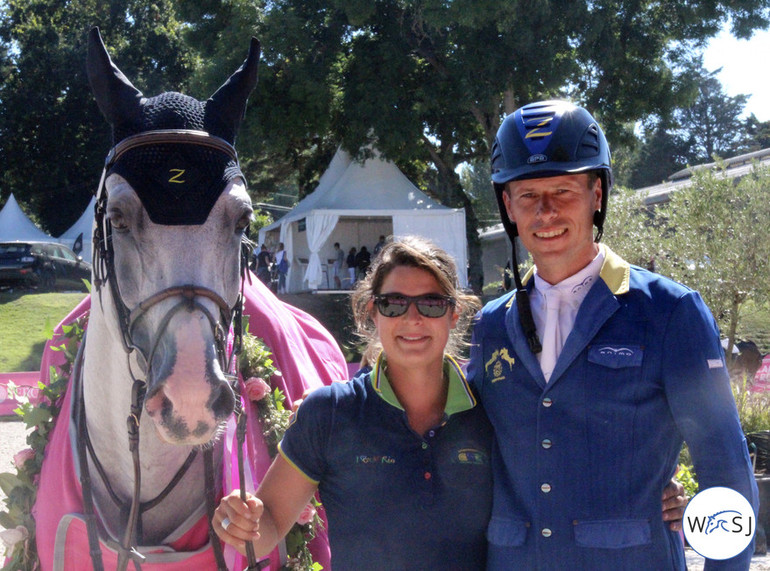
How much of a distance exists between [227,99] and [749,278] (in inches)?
296

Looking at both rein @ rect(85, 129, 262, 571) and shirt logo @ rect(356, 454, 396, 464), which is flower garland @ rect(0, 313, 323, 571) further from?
shirt logo @ rect(356, 454, 396, 464)

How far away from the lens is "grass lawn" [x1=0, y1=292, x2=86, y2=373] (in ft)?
46.1

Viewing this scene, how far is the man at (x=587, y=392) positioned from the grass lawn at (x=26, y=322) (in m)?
11.4

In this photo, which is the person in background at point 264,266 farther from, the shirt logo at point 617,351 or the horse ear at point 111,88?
the shirt logo at point 617,351

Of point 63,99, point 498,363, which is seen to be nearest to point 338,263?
point 63,99

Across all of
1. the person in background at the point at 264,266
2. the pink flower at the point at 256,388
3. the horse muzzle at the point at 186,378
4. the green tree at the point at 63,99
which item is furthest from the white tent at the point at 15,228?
the horse muzzle at the point at 186,378

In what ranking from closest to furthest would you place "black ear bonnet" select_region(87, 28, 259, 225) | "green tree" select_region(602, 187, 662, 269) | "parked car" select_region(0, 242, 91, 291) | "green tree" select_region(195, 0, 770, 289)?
1. "black ear bonnet" select_region(87, 28, 259, 225)
2. "green tree" select_region(602, 187, 662, 269)
3. "green tree" select_region(195, 0, 770, 289)
4. "parked car" select_region(0, 242, 91, 291)

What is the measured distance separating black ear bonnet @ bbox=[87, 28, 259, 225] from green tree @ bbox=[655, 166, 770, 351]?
290 inches

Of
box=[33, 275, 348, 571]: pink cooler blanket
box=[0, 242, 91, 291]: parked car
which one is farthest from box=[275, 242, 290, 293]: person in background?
box=[33, 275, 348, 571]: pink cooler blanket

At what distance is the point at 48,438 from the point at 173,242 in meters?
1.20

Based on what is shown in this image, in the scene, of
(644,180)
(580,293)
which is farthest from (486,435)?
(644,180)

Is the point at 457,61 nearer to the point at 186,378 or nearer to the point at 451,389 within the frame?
the point at 451,389

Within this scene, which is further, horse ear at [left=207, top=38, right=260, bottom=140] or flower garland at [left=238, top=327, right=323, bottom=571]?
flower garland at [left=238, top=327, right=323, bottom=571]

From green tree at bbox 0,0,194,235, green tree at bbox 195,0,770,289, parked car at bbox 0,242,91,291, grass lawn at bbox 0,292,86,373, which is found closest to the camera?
grass lawn at bbox 0,292,86,373
